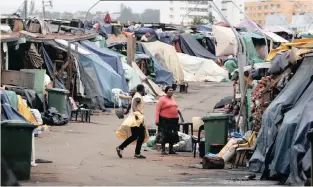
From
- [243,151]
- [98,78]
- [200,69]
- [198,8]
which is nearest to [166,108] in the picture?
[243,151]

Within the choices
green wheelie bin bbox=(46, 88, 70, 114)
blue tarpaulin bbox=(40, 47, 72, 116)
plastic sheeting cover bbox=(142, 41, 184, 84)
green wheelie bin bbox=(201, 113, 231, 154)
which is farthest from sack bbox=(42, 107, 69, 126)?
plastic sheeting cover bbox=(142, 41, 184, 84)

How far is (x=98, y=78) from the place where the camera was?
29.5 m

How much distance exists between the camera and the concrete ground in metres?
12.9

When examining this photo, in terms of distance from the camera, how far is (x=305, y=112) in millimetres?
12875

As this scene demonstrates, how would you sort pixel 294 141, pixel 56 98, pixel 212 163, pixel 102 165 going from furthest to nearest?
1. pixel 56 98
2. pixel 102 165
3. pixel 212 163
4. pixel 294 141

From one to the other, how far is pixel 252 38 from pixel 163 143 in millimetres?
28838

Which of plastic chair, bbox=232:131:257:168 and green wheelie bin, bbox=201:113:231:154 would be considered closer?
plastic chair, bbox=232:131:257:168

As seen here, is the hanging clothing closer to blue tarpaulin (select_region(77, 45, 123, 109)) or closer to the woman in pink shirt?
the woman in pink shirt

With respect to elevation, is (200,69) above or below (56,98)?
below

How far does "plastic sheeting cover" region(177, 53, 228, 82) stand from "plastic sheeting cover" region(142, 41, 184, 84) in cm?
467

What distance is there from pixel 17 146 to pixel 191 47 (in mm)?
38451

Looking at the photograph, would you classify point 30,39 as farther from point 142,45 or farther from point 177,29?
point 177,29

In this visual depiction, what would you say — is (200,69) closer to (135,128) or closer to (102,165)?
(135,128)

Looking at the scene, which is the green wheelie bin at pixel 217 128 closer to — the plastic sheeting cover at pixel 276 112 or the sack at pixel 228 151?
the sack at pixel 228 151
